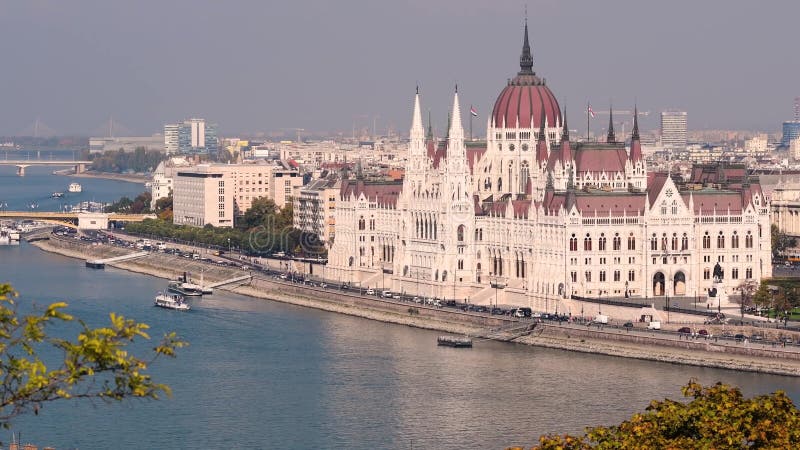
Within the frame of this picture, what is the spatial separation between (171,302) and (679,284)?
66.5 feet

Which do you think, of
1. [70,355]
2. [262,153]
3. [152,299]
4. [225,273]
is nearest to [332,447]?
[70,355]

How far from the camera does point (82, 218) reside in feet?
442

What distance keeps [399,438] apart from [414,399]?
21.8ft

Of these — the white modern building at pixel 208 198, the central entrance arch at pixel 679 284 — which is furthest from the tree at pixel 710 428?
the white modern building at pixel 208 198

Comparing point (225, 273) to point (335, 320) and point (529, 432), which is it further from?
point (529, 432)

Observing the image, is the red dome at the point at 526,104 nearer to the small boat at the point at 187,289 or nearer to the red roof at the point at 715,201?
the red roof at the point at 715,201

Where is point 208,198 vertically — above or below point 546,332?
above

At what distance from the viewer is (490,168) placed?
89438 millimetres

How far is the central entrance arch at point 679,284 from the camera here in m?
78.4

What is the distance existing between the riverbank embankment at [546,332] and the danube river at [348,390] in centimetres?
Result: 90

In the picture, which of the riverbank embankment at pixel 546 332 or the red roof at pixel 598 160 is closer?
the riverbank embankment at pixel 546 332

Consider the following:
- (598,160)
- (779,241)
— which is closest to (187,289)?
(598,160)

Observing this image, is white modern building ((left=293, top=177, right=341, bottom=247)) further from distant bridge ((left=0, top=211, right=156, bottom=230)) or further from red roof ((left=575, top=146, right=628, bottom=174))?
distant bridge ((left=0, top=211, right=156, bottom=230))

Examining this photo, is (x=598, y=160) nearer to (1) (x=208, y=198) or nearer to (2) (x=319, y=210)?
(2) (x=319, y=210)
